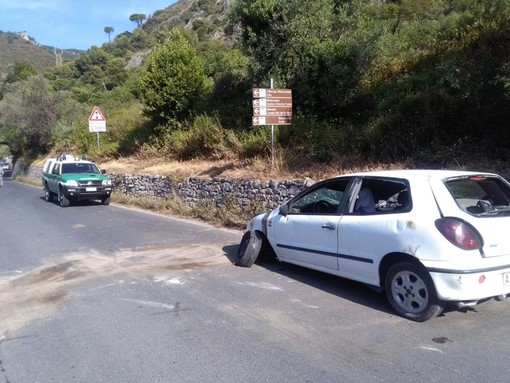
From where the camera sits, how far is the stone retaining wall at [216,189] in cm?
1122

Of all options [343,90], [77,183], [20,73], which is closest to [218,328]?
[343,90]

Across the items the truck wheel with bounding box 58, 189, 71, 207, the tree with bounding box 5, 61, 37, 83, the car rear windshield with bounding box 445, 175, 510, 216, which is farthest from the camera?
the tree with bounding box 5, 61, 37, 83

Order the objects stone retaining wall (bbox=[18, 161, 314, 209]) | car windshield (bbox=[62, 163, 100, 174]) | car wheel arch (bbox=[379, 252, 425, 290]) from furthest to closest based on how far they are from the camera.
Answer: car windshield (bbox=[62, 163, 100, 174]), stone retaining wall (bbox=[18, 161, 314, 209]), car wheel arch (bbox=[379, 252, 425, 290])

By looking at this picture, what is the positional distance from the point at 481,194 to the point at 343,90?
9.11 meters

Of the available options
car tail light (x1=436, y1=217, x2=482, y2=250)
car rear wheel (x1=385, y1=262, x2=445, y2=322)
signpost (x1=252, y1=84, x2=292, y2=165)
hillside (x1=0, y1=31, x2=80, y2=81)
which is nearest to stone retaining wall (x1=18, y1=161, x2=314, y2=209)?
signpost (x1=252, y1=84, x2=292, y2=165)

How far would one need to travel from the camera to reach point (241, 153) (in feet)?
50.6

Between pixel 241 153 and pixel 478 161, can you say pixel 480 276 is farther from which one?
pixel 241 153

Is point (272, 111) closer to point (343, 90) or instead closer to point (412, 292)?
point (343, 90)

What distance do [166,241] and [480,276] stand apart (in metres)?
6.86

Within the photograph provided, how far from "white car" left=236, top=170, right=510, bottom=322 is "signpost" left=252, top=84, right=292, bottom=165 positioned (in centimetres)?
589

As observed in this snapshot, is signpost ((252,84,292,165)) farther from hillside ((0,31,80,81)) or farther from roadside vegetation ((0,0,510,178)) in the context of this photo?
hillside ((0,31,80,81))

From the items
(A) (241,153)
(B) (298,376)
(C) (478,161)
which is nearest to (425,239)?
(B) (298,376)

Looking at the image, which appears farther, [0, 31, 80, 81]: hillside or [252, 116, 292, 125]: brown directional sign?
[0, 31, 80, 81]: hillside

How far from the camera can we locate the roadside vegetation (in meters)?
10.1
